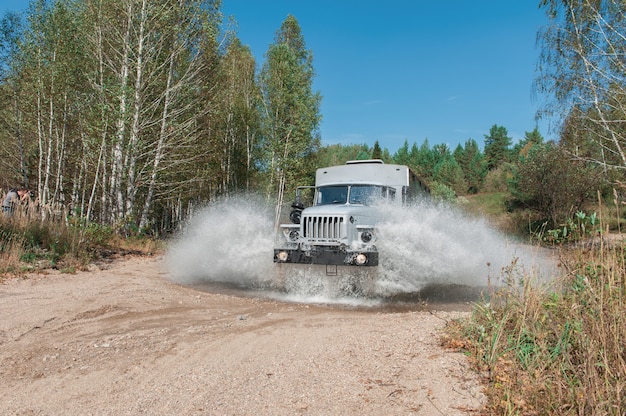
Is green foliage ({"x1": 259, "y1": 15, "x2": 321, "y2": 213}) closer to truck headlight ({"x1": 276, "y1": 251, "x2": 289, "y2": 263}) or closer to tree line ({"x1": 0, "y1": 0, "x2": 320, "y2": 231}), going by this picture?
tree line ({"x1": 0, "y1": 0, "x2": 320, "y2": 231})

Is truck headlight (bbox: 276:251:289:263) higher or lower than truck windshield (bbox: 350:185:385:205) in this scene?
lower

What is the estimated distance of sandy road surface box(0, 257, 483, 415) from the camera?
3.60 metres

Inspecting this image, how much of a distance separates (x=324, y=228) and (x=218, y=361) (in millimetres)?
5190

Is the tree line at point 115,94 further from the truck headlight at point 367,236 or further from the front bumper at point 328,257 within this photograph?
the truck headlight at point 367,236

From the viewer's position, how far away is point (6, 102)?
21469mm

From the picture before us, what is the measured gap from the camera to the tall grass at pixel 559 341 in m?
3.23

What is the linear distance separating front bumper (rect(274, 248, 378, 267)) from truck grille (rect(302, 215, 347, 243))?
50 centimetres

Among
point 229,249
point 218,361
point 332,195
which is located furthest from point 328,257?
point 218,361

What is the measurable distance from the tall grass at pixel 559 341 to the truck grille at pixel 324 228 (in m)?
4.34

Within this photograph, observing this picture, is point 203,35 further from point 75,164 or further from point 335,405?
point 335,405

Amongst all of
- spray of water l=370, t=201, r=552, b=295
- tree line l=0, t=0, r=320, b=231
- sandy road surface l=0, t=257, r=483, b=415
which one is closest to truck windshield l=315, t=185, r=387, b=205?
spray of water l=370, t=201, r=552, b=295

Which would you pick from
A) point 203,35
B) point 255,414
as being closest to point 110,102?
point 203,35

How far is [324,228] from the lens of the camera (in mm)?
9500

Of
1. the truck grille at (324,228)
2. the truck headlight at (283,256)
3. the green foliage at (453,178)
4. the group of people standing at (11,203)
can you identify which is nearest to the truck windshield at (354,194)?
the truck grille at (324,228)
